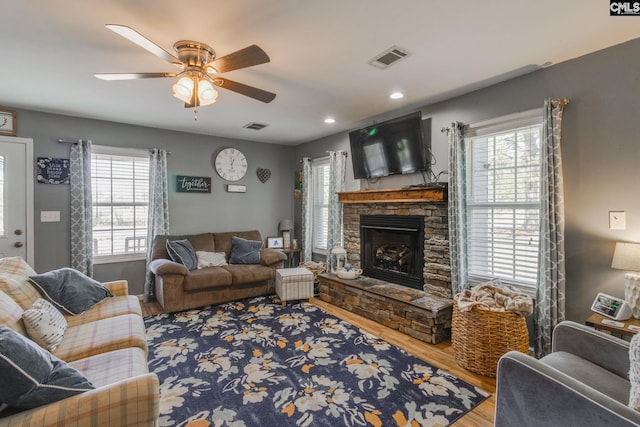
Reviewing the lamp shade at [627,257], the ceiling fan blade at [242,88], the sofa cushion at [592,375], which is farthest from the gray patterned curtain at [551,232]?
the ceiling fan blade at [242,88]

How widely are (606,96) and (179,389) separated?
376 cm

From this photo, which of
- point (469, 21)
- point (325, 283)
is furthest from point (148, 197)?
point (469, 21)

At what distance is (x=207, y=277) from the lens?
3.84 meters

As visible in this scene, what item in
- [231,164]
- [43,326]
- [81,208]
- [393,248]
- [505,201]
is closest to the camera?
[43,326]

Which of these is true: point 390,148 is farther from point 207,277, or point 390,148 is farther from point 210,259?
point 210,259

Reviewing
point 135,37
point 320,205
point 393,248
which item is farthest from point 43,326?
point 320,205

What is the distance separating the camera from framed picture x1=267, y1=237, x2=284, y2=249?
536 centimetres

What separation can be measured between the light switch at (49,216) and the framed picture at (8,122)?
95 cm

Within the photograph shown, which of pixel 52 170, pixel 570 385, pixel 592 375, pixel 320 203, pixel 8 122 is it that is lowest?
pixel 592 375

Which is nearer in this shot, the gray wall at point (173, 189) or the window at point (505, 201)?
the window at point (505, 201)

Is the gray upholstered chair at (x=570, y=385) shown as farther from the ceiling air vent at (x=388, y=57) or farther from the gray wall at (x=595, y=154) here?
the ceiling air vent at (x=388, y=57)

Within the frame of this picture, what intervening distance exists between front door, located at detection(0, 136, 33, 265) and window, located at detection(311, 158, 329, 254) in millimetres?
3716

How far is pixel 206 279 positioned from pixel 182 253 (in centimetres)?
60

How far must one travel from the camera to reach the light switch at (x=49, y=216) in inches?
148
